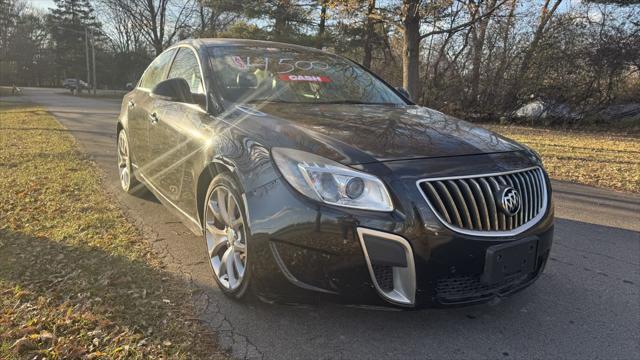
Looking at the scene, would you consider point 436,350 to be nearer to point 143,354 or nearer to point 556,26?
point 143,354

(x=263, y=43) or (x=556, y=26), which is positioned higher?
(x=556, y=26)

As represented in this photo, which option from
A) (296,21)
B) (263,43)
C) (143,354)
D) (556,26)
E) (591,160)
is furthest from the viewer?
(296,21)

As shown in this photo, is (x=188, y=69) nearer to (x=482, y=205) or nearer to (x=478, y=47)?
(x=482, y=205)

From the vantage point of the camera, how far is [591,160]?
28.5 ft

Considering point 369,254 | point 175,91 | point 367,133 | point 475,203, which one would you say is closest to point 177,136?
point 175,91

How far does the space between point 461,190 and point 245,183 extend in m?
1.13

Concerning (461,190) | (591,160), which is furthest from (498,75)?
(461,190)

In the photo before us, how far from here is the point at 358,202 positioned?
235 cm

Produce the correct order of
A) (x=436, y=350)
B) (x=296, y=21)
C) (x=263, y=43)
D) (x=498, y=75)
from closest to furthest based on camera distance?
(x=436, y=350) → (x=263, y=43) → (x=498, y=75) → (x=296, y=21)

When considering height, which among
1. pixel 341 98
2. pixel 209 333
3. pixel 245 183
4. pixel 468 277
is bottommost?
pixel 209 333

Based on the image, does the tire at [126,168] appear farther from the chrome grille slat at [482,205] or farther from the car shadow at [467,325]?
the chrome grille slat at [482,205]

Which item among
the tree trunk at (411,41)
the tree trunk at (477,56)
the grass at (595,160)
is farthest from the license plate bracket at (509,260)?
the tree trunk at (477,56)

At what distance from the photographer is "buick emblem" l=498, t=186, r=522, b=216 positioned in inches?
98.9

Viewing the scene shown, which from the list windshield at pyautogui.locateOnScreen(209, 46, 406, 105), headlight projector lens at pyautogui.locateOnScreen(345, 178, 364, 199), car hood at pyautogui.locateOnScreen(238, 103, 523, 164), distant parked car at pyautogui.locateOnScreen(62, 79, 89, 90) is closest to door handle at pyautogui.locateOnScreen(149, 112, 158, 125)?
windshield at pyautogui.locateOnScreen(209, 46, 406, 105)
